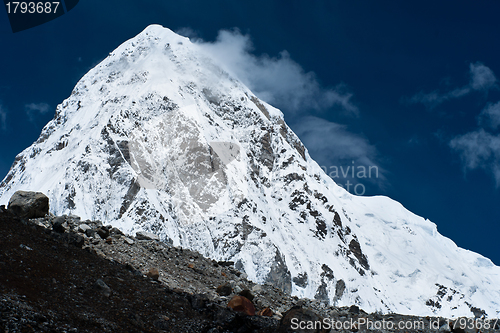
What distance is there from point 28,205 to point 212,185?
117m

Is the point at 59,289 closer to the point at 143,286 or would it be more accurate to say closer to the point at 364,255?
the point at 143,286

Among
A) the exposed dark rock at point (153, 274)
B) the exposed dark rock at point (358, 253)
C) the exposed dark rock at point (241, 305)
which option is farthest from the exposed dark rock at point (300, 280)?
the exposed dark rock at point (241, 305)

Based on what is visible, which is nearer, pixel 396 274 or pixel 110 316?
pixel 110 316

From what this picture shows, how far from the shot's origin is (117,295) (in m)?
9.84

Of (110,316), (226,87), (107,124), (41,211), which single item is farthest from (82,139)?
(110,316)

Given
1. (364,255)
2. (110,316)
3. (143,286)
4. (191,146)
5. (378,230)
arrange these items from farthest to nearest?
(378,230) < (364,255) < (191,146) < (143,286) < (110,316)

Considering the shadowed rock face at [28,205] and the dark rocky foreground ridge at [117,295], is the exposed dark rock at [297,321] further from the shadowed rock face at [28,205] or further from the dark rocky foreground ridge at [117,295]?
the shadowed rock face at [28,205]

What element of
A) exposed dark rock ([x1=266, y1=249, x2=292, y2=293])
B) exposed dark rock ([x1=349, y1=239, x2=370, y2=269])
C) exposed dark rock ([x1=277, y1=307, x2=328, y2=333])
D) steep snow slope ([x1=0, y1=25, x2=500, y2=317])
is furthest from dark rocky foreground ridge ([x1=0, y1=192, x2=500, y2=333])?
exposed dark rock ([x1=349, y1=239, x2=370, y2=269])

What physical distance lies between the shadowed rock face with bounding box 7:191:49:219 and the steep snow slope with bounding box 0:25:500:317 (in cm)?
9322

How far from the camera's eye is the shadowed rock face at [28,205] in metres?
14.7

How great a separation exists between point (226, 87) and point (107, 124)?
69594 mm

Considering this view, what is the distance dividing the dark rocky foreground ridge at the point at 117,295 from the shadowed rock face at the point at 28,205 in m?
0.04

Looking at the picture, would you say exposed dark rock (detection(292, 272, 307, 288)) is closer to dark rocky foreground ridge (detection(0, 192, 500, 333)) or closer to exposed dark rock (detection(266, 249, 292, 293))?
exposed dark rock (detection(266, 249, 292, 293))

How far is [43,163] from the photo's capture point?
130125 millimetres
